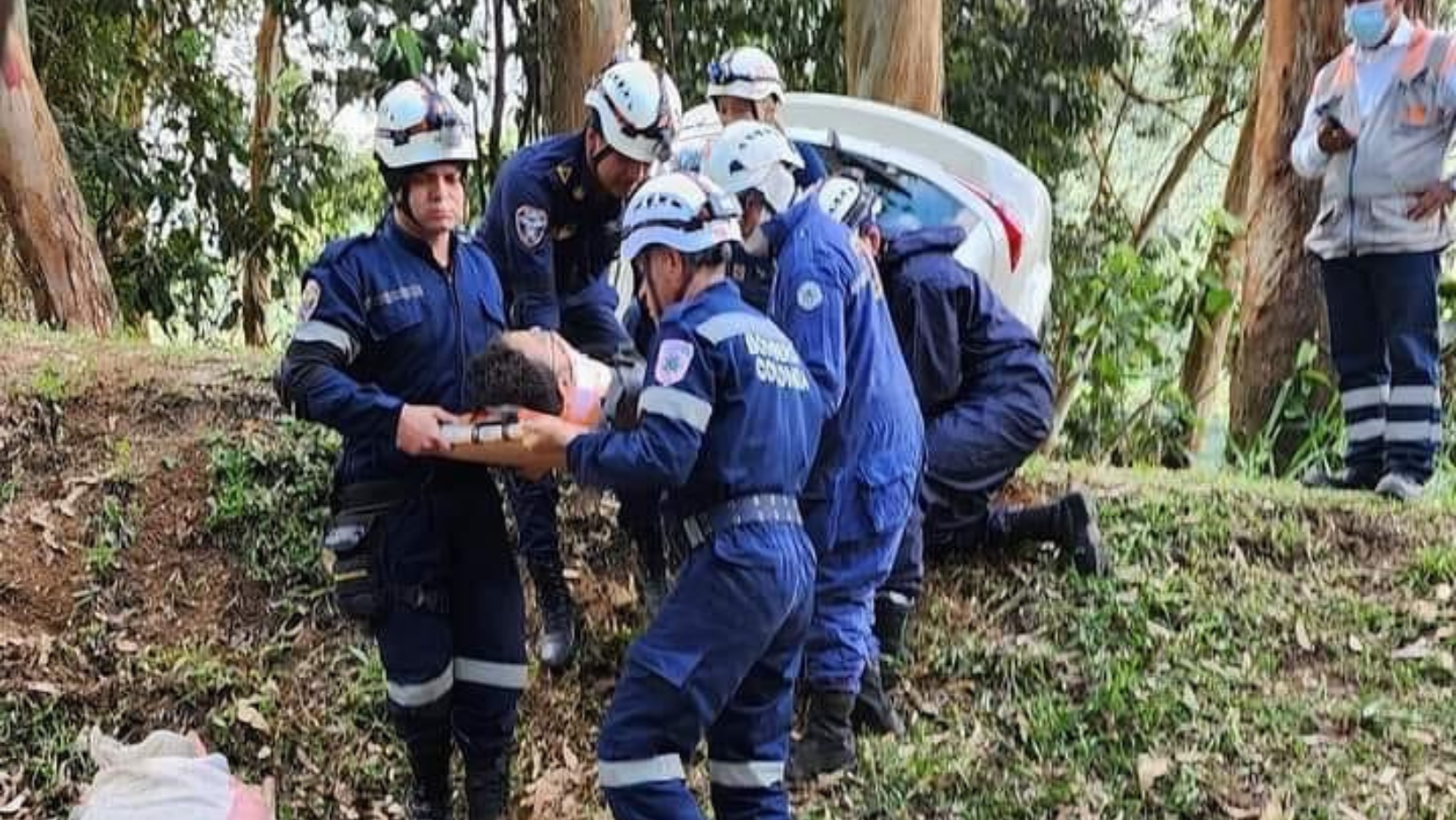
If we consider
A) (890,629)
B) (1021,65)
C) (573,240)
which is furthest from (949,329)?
(1021,65)

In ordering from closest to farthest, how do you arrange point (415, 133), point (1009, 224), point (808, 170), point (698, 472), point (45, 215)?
point (698, 472) → point (415, 133) → point (808, 170) → point (1009, 224) → point (45, 215)

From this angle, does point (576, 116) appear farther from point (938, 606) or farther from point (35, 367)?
point (938, 606)

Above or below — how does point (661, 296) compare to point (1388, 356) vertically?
above

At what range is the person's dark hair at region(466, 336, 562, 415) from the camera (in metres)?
3.42

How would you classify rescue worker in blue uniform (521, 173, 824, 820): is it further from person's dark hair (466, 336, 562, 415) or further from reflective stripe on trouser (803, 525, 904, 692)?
reflective stripe on trouser (803, 525, 904, 692)

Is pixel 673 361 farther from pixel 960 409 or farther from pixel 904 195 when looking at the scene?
pixel 904 195

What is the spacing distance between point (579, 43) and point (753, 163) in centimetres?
473

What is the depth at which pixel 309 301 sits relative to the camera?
141 inches

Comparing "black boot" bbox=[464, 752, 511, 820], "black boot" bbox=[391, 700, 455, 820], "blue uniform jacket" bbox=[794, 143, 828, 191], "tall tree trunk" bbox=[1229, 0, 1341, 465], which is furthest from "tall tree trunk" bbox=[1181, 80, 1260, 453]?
"black boot" bbox=[391, 700, 455, 820]

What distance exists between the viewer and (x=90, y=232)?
859cm

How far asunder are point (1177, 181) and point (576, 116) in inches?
329

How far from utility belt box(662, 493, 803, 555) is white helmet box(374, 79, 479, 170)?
1.03 m

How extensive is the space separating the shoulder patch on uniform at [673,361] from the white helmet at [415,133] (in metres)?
0.78

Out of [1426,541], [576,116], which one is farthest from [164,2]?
[1426,541]
